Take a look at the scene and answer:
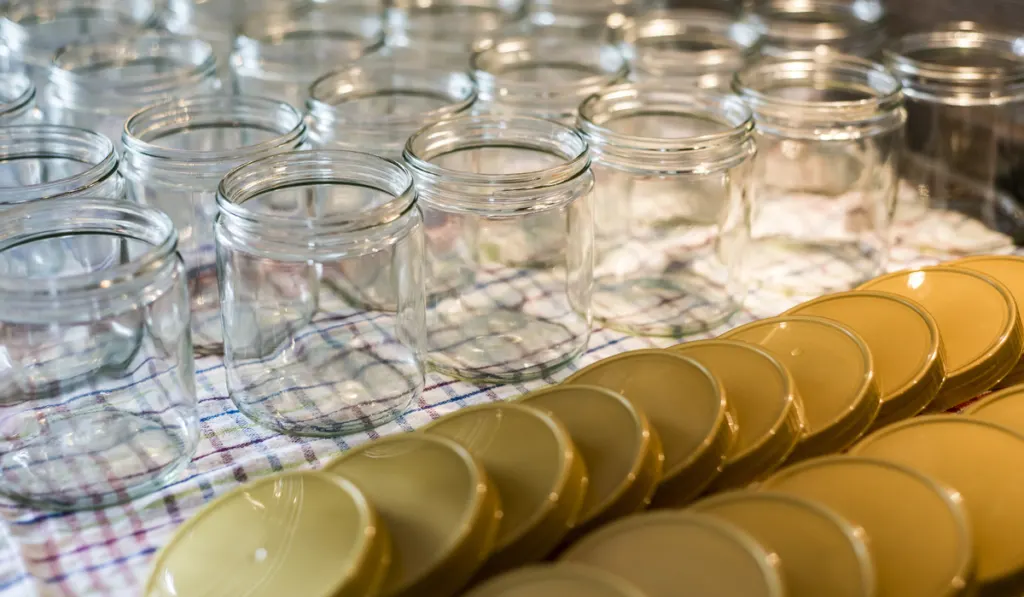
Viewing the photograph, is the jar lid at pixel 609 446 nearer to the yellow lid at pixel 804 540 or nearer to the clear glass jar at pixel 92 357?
the yellow lid at pixel 804 540

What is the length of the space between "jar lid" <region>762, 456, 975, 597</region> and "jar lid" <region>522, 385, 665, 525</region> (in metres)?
0.07

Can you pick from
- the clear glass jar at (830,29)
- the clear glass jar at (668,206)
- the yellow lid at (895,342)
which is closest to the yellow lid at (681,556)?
the yellow lid at (895,342)

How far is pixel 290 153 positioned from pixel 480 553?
377 millimetres

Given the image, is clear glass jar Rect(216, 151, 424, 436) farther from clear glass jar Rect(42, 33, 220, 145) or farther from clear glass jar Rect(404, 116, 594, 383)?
clear glass jar Rect(42, 33, 220, 145)

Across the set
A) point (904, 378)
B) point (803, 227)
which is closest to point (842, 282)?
point (803, 227)

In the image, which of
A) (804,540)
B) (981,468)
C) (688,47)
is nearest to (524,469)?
(804,540)

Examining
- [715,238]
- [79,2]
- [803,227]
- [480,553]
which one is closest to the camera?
[480,553]

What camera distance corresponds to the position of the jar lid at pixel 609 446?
2.05 feet

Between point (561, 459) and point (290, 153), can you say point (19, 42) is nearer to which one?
point (290, 153)

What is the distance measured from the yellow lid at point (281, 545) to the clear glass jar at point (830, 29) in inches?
32.1

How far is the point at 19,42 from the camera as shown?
1.13 m

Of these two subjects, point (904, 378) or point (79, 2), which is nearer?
point (904, 378)

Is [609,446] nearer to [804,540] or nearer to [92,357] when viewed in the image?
[804,540]

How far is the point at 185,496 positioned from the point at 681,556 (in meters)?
0.34
